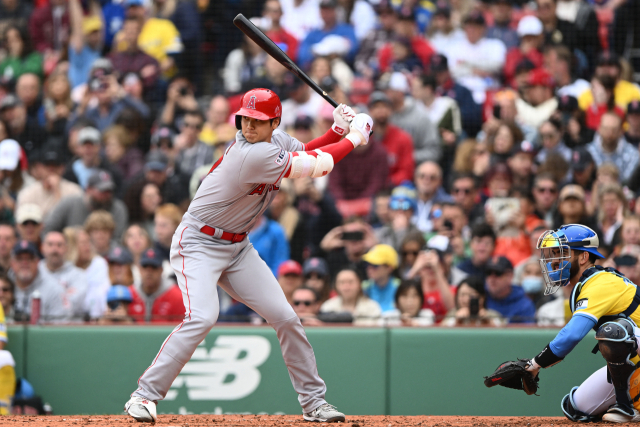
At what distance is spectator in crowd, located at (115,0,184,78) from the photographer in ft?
32.4

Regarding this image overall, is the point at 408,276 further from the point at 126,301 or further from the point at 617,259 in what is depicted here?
the point at 126,301

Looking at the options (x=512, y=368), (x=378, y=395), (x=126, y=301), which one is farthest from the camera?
(x=126, y=301)

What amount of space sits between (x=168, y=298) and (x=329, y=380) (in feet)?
4.81

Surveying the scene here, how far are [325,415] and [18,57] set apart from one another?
7.12 m

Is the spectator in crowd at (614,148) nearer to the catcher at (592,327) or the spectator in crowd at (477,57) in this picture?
the spectator in crowd at (477,57)

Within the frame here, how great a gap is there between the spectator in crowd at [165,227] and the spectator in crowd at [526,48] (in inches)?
150

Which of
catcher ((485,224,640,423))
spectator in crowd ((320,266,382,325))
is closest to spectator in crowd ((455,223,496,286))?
spectator in crowd ((320,266,382,325))

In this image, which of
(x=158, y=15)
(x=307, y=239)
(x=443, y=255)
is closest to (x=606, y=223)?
(x=443, y=255)

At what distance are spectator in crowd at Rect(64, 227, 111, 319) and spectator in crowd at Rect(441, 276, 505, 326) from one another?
2.73 m

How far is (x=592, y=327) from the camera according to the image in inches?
168

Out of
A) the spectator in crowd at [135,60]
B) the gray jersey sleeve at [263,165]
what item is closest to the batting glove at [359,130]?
the gray jersey sleeve at [263,165]

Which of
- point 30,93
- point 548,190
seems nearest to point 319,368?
point 548,190

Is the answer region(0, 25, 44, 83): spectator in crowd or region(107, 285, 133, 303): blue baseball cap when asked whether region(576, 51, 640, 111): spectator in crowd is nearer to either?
region(107, 285, 133, 303): blue baseball cap

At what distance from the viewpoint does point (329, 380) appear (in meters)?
5.91
